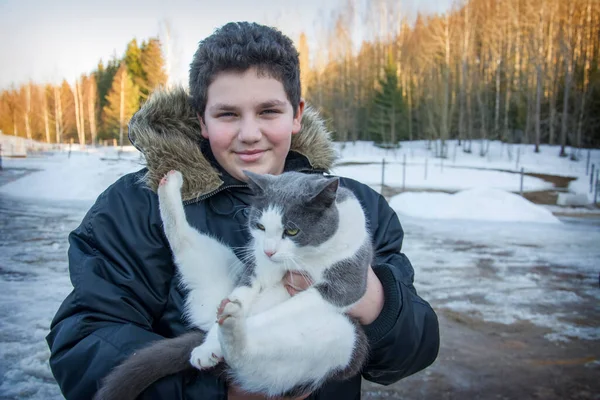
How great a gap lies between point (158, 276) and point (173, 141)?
53 centimetres

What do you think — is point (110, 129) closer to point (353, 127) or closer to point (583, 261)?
point (353, 127)

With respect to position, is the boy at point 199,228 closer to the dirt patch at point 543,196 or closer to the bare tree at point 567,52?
the dirt patch at point 543,196

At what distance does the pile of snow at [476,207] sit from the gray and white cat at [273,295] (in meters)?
7.23

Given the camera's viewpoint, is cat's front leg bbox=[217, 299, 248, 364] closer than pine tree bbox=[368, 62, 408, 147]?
Yes

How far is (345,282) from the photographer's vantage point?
4.80 ft

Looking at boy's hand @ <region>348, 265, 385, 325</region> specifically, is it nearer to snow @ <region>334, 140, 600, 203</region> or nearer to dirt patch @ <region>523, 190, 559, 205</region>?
snow @ <region>334, 140, 600, 203</region>

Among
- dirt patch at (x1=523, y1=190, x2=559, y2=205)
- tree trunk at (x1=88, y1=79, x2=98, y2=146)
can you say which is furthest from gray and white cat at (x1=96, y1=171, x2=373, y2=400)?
tree trunk at (x1=88, y1=79, x2=98, y2=146)

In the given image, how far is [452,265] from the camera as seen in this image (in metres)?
5.39

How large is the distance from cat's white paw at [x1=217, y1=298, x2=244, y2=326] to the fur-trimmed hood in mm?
614

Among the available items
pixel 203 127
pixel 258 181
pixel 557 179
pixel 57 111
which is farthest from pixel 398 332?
pixel 57 111

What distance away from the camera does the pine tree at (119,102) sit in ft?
59.6

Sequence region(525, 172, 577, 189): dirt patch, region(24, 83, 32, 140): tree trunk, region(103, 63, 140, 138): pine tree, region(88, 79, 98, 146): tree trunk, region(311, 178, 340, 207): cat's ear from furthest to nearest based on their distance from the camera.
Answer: region(88, 79, 98, 146): tree trunk, region(103, 63, 140, 138): pine tree, region(525, 172, 577, 189): dirt patch, region(24, 83, 32, 140): tree trunk, region(311, 178, 340, 207): cat's ear

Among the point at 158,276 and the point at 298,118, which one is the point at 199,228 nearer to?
the point at 158,276

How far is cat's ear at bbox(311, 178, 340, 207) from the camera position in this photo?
4.72 feet
